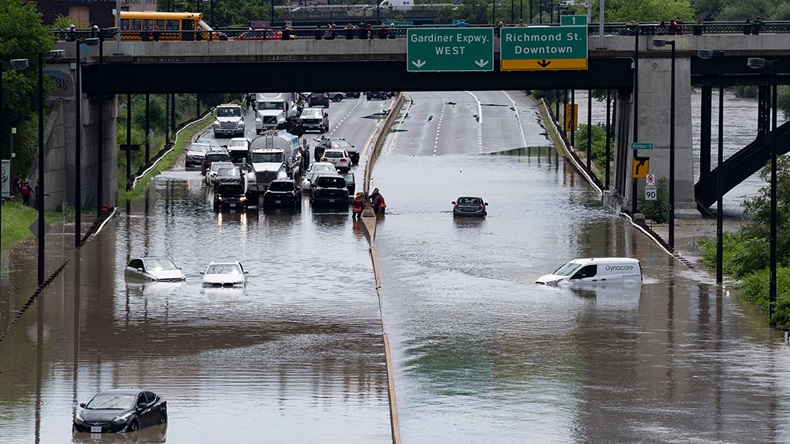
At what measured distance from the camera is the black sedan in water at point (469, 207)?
7825cm

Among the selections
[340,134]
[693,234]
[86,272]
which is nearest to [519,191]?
[693,234]

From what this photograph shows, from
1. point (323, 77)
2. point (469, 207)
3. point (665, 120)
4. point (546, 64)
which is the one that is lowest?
point (469, 207)

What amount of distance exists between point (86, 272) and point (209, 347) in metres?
15.7

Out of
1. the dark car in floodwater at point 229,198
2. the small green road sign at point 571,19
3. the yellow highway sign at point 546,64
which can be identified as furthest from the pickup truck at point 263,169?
the small green road sign at point 571,19

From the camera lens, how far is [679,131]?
76.9 metres

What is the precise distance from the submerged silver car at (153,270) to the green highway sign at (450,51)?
2224 cm

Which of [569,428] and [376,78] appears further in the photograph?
[376,78]

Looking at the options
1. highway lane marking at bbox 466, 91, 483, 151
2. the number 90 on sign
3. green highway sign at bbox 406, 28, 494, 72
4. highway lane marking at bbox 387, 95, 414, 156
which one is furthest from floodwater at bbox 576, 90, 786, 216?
green highway sign at bbox 406, 28, 494, 72

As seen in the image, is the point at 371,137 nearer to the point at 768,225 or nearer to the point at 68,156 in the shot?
the point at 68,156

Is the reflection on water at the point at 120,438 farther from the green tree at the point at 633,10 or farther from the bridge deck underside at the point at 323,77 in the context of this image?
the green tree at the point at 633,10

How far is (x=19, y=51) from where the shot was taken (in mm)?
71750

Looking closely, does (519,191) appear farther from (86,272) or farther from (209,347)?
(209,347)

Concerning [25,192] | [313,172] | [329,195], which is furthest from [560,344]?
[313,172]

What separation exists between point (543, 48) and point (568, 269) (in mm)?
20648
